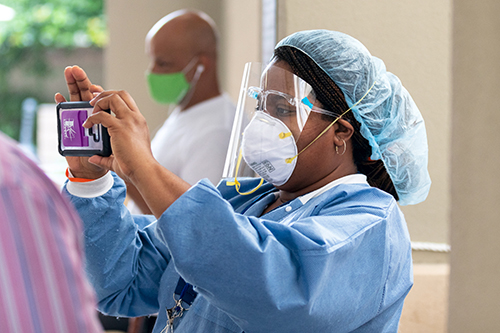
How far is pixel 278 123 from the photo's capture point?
1.08m

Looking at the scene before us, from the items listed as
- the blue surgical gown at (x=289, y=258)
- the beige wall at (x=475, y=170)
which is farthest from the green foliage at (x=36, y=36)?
the beige wall at (x=475, y=170)

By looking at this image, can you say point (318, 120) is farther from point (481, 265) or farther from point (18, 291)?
point (18, 291)

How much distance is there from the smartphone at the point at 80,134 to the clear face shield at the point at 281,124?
0.30 metres

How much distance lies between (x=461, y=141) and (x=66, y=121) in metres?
0.79

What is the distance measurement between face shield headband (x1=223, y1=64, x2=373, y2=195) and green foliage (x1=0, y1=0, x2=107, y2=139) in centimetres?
901

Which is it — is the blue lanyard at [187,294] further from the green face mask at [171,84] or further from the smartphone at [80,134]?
the green face mask at [171,84]

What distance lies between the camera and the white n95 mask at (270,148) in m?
1.07

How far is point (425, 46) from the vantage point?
59.8 inches

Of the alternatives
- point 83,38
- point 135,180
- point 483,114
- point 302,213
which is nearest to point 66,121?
point 135,180

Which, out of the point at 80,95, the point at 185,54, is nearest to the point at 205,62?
the point at 185,54

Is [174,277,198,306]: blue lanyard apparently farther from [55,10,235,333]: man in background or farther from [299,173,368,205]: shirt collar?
[55,10,235,333]: man in background

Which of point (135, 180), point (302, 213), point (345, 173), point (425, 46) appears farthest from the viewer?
point (425, 46)

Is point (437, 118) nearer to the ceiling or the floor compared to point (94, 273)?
nearer to the ceiling

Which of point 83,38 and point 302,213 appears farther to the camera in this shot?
point 83,38
